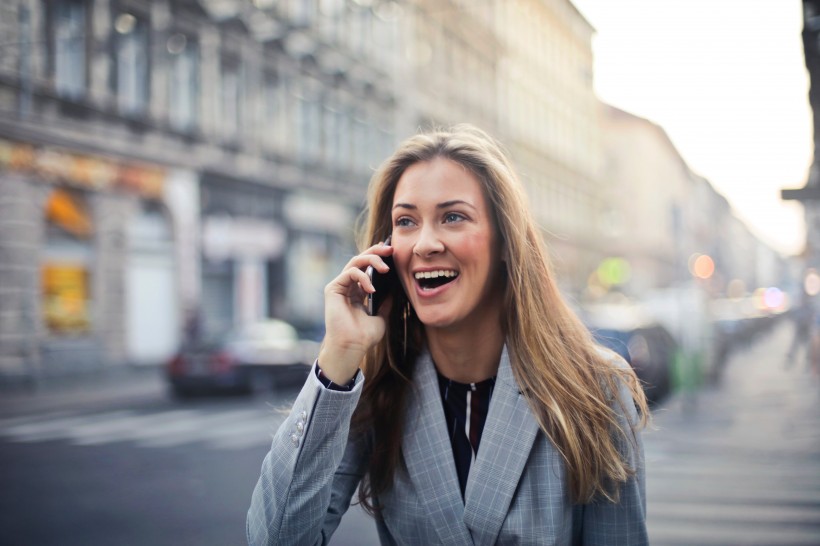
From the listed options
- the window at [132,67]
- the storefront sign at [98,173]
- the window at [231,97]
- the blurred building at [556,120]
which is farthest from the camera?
the blurred building at [556,120]

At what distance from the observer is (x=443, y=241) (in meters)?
2.03

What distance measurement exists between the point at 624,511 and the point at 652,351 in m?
12.4

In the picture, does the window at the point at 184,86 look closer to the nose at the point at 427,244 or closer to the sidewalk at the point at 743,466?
the sidewalk at the point at 743,466

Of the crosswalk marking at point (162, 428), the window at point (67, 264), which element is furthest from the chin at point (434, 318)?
the window at point (67, 264)

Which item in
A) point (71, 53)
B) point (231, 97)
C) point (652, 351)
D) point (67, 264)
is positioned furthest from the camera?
point (231, 97)

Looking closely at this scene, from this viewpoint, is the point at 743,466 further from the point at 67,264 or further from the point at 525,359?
the point at 67,264

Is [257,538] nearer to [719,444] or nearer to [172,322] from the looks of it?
[719,444]

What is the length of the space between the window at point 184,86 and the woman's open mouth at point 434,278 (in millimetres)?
17792

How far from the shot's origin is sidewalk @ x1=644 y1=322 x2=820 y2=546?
5.53 meters

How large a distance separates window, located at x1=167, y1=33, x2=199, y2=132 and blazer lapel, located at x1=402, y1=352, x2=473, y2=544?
17857 millimetres

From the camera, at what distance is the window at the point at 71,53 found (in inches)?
290

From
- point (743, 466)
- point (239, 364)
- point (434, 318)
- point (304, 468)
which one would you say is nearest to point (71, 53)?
point (239, 364)

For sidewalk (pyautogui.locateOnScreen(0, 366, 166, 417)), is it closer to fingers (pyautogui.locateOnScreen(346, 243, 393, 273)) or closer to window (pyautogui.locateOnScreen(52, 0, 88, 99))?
window (pyautogui.locateOnScreen(52, 0, 88, 99))

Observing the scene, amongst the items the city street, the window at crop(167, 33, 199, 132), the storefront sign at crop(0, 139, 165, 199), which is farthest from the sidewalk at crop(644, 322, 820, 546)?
the window at crop(167, 33, 199, 132)
